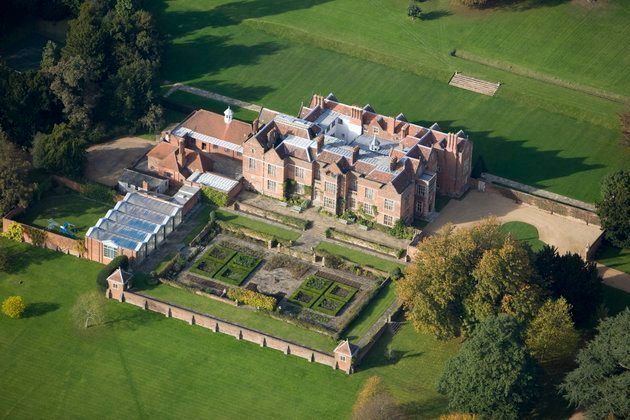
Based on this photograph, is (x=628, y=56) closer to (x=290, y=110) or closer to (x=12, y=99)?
(x=290, y=110)

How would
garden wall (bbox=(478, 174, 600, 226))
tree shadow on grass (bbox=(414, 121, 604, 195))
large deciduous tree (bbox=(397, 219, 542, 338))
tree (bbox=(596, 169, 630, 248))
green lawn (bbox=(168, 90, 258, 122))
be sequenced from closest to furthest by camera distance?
1. large deciduous tree (bbox=(397, 219, 542, 338))
2. tree (bbox=(596, 169, 630, 248))
3. garden wall (bbox=(478, 174, 600, 226))
4. tree shadow on grass (bbox=(414, 121, 604, 195))
5. green lawn (bbox=(168, 90, 258, 122))

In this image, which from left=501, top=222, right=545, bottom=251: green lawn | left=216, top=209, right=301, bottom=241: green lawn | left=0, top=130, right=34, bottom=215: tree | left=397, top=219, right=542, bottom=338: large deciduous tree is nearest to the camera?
left=397, top=219, right=542, bottom=338: large deciduous tree

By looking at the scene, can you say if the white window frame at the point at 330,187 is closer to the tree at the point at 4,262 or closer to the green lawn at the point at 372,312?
the green lawn at the point at 372,312

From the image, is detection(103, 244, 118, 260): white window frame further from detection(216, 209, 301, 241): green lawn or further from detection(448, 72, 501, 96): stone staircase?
detection(448, 72, 501, 96): stone staircase

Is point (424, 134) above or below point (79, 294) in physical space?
above

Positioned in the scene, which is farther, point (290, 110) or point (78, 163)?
point (290, 110)

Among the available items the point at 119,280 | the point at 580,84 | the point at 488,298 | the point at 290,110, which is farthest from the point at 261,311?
the point at 580,84

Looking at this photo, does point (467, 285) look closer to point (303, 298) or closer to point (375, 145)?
point (303, 298)

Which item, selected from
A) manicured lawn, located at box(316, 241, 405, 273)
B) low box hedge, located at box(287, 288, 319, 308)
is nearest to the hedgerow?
low box hedge, located at box(287, 288, 319, 308)
